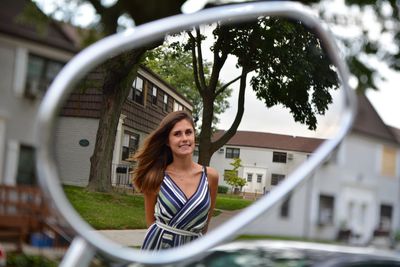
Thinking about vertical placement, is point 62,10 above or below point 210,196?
above

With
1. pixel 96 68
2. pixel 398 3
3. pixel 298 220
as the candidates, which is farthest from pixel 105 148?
pixel 398 3

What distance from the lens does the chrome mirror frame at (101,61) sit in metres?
0.41

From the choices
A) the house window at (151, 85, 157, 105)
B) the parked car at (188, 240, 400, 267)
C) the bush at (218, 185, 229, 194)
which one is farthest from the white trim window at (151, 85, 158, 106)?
the parked car at (188, 240, 400, 267)

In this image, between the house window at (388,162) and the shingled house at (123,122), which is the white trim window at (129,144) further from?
the house window at (388,162)

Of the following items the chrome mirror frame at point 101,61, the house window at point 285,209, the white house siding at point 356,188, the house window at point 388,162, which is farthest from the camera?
the house window at point 388,162

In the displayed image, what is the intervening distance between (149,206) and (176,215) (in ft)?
0.10

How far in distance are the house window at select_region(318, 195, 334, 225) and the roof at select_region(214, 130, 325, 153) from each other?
0.19 metres

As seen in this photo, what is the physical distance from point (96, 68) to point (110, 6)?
27 centimetres

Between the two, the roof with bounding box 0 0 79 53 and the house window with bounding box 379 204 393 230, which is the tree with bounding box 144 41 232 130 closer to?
the roof with bounding box 0 0 79 53

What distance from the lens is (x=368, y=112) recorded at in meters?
0.74

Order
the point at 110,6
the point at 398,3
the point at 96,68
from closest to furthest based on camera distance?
1. the point at 96,68
2. the point at 110,6
3. the point at 398,3

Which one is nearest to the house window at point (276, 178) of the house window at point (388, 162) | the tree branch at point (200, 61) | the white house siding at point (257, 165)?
A: the white house siding at point (257, 165)

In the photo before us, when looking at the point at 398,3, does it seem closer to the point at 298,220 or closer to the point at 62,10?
the point at 298,220

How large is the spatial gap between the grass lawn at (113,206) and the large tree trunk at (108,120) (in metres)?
0.01
